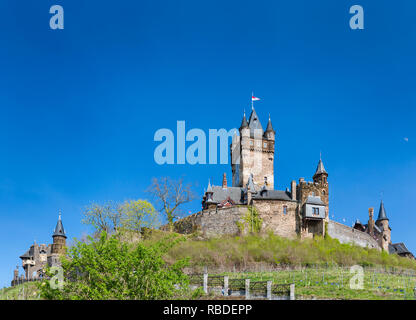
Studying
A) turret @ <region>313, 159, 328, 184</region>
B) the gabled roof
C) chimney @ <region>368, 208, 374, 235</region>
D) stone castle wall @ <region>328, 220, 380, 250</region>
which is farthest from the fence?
chimney @ <region>368, 208, 374, 235</region>

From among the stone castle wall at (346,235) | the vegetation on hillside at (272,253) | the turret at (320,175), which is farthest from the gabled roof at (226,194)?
the stone castle wall at (346,235)

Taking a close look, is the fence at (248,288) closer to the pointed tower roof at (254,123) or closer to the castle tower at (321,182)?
the castle tower at (321,182)

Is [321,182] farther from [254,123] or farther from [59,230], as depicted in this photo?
[59,230]

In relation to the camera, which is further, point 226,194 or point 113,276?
point 226,194

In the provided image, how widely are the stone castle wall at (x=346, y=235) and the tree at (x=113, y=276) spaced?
31.9m

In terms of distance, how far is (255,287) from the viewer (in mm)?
29891

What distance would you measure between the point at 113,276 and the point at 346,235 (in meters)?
36.3

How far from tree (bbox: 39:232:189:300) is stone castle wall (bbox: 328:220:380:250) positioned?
105ft

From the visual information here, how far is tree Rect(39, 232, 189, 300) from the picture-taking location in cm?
2091

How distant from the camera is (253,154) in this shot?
64438 mm

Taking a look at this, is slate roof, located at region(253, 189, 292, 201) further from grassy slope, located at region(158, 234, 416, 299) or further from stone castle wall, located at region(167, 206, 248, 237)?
grassy slope, located at region(158, 234, 416, 299)

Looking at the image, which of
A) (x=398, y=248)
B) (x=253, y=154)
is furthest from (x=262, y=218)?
(x=398, y=248)

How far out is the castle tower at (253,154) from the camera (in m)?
63.1
